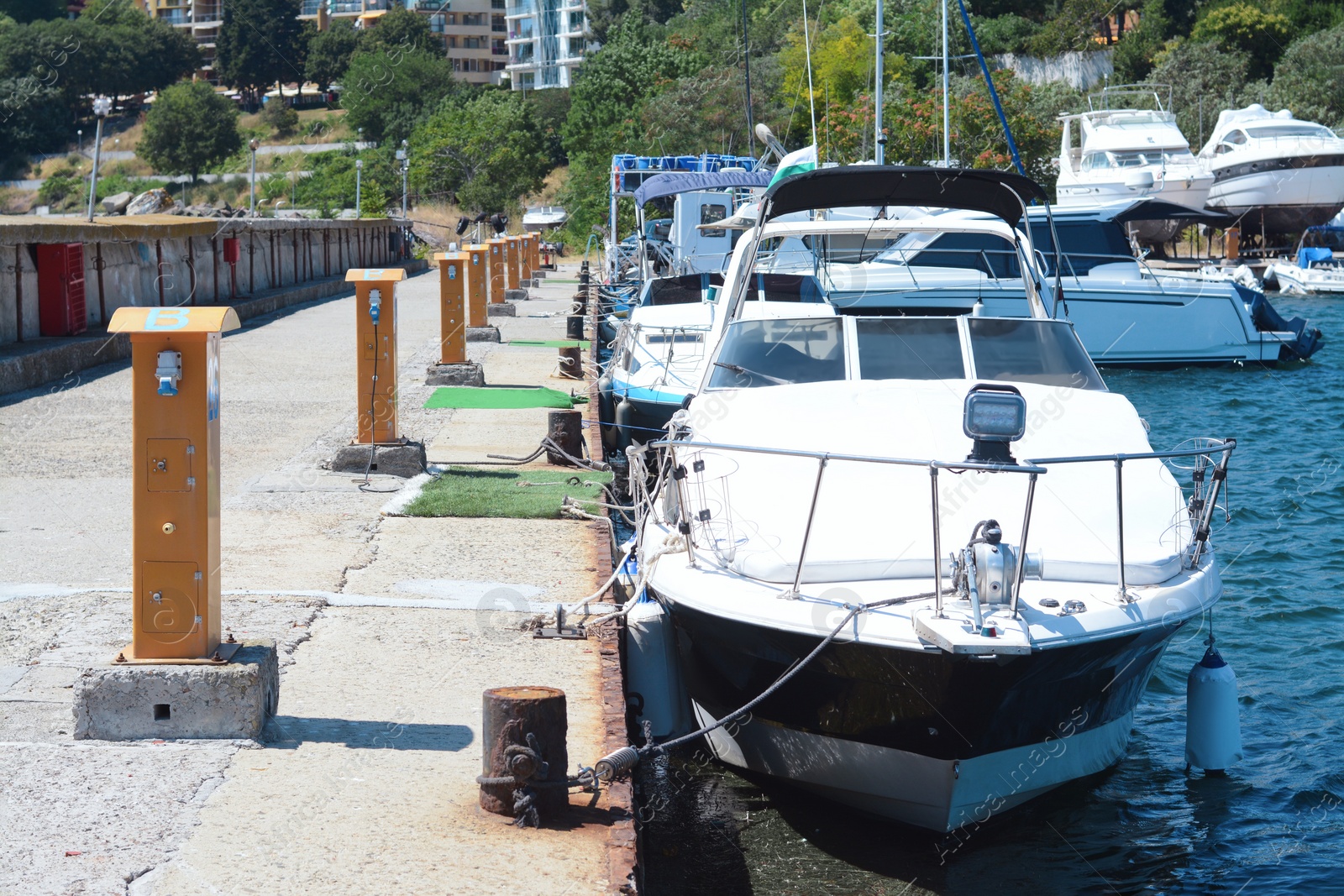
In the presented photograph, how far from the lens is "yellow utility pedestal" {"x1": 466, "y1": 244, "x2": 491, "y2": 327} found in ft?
68.1

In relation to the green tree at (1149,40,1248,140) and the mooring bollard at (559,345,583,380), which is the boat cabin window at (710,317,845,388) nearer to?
the mooring bollard at (559,345,583,380)

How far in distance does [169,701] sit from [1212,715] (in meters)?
5.13

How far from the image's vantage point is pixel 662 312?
16000 mm

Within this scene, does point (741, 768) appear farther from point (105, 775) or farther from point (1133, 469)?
point (105, 775)

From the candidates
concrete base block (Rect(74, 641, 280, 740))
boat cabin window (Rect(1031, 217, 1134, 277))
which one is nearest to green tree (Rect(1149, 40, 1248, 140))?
boat cabin window (Rect(1031, 217, 1134, 277))

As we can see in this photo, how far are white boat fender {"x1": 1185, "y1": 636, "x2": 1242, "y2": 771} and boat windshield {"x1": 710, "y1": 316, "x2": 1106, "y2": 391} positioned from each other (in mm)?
1697

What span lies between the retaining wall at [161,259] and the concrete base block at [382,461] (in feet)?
23.8

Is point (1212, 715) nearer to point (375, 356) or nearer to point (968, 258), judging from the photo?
point (375, 356)

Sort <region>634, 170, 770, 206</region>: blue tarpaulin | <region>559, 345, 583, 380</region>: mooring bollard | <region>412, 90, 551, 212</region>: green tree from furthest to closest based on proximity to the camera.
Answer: <region>412, 90, 551, 212</region>: green tree
<region>634, 170, 770, 206</region>: blue tarpaulin
<region>559, 345, 583, 380</region>: mooring bollard

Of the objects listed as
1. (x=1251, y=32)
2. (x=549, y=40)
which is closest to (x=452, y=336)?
(x=1251, y=32)

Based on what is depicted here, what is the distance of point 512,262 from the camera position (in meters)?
32.9

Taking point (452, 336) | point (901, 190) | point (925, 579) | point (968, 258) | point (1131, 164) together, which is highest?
point (1131, 164)

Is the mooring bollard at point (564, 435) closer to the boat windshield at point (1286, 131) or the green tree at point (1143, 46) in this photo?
the boat windshield at point (1286, 131)

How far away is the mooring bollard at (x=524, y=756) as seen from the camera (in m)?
4.58
